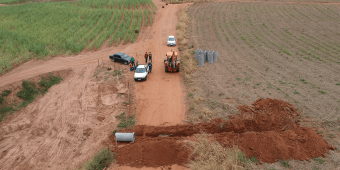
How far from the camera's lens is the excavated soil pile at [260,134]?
10.9 m

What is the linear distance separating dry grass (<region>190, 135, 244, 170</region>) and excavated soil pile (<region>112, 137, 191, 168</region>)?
2.31 ft

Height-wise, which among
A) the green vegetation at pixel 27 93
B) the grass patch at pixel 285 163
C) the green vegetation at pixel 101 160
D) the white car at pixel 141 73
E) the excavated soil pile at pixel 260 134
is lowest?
the green vegetation at pixel 101 160

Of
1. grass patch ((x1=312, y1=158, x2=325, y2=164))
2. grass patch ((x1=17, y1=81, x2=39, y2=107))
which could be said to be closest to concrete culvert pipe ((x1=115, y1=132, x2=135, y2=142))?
grass patch ((x1=312, y1=158, x2=325, y2=164))

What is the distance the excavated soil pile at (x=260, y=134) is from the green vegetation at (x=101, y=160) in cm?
55

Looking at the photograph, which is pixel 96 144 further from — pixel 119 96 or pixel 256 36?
pixel 256 36

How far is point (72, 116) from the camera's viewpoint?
Result: 16.5 m

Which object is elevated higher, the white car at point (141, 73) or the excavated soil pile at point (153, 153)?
the white car at point (141, 73)

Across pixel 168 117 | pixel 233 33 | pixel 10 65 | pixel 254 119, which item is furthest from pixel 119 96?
pixel 233 33

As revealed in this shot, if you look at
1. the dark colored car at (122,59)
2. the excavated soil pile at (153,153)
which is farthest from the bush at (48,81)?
the excavated soil pile at (153,153)

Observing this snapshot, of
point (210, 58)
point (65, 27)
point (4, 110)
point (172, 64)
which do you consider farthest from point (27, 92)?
point (65, 27)

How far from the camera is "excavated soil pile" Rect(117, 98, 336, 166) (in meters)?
10.9

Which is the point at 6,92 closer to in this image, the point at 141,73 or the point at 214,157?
the point at 141,73

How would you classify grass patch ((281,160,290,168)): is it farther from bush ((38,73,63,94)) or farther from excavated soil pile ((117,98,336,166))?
bush ((38,73,63,94))

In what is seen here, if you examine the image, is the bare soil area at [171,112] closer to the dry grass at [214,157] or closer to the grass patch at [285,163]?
the grass patch at [285,163]
